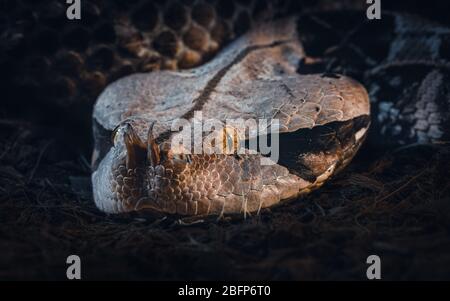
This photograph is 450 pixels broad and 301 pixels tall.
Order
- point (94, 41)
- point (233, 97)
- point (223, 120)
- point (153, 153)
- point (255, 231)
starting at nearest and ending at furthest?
1. point (255, 231)
2. point (153, 153)
3. point (223, 120)
4. point (233, 97)
5. point (94, 41)

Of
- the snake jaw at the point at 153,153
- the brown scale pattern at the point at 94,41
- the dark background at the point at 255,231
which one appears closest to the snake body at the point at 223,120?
the snake jaw at the point at 153,153

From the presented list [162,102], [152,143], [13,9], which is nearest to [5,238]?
[152,143]

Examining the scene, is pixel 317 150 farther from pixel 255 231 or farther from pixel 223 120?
pixel 255 231

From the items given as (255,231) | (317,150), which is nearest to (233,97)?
(317,150)

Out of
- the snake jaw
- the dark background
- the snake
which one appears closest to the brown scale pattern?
the snake

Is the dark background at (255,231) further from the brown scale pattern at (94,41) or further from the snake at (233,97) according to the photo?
the brown scale pattern at (94,41)

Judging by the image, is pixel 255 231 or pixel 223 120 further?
pixel 223 120
